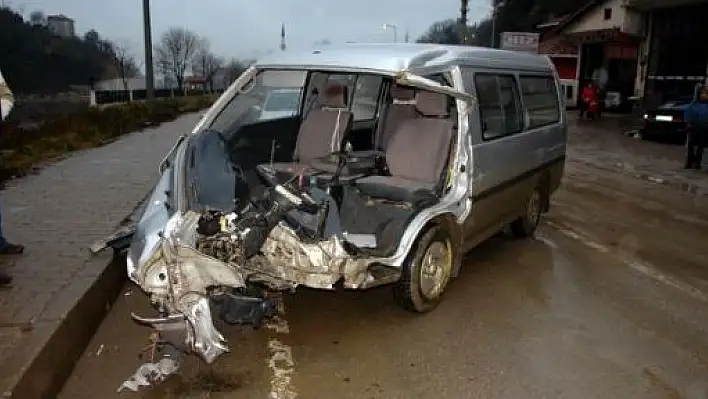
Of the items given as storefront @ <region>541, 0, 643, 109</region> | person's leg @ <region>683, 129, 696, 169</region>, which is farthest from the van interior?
storefront @ <region>541, 0, 643, 109</region>

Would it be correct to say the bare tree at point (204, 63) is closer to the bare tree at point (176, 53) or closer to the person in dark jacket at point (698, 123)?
the bare tree at point (176, 53)

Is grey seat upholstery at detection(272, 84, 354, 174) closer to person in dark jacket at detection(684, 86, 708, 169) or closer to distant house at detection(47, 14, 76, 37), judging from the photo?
person in dark jacket at detection(684, 86, 708, 169)

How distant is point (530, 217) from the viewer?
700cm

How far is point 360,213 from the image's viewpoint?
5.32m

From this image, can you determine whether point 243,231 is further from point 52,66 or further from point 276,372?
point 52,66

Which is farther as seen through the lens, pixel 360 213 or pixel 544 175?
pixel 544 175

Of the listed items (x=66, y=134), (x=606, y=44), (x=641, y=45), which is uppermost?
(x=606, y=44)

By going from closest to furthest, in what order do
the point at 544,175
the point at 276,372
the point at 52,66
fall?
the point at 276,372 < the point at 544,175 < the point at 52,66

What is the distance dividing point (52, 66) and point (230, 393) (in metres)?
38.3

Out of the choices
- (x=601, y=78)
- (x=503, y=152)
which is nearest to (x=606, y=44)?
(x=601, y=78)

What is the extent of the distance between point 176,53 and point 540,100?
5860cm

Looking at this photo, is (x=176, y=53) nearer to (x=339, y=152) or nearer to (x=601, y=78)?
(x=601, y=78)

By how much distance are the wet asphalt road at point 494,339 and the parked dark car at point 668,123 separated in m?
12.0

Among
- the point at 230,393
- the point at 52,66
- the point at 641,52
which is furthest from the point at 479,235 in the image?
the point at 52,66
